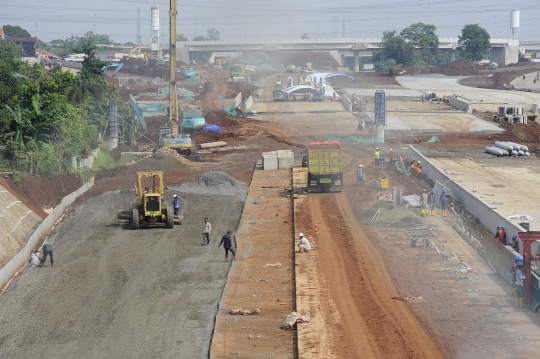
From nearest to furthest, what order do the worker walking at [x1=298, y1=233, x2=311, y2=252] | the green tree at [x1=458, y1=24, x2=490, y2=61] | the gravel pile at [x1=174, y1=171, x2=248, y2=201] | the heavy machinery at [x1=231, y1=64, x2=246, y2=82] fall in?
1. the worker walking at [x1=298, y1=233, x2=311, y2=252]
2. the gravel pile at [x1=174, y1=171, x2=248, y2=201]
3. the heavy machinery at [x1=231, y1=64, x2=246, y2=82]
4. the green tree at [x1=458, y1=24, x2=490, y2=61]

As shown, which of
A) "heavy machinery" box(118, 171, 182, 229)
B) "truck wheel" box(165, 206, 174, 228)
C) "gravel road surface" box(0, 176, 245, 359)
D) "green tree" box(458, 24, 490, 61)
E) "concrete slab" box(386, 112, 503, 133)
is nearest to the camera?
"gravel road surface" box(0, 176, 245, 359)

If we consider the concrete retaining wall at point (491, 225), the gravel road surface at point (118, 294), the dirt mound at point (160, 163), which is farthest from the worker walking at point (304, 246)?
the dirt mound at point (160, 163)

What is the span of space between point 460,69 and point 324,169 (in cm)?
11051

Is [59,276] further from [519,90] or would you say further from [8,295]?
[519,90]

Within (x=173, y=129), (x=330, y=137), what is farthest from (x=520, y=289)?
(x=173, y=129)

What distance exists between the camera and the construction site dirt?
22.1 m

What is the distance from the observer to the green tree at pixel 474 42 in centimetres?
17788

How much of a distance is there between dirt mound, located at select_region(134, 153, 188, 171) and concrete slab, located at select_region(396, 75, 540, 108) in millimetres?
47699

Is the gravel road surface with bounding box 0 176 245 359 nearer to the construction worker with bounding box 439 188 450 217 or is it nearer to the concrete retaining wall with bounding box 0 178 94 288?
the concrete retaining wall with bounding box 0 178 94 288

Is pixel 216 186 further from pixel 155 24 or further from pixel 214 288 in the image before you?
pixel 155 24

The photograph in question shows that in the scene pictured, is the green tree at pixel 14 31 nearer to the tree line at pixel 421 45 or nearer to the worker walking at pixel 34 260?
the tree line at pixel 421 45

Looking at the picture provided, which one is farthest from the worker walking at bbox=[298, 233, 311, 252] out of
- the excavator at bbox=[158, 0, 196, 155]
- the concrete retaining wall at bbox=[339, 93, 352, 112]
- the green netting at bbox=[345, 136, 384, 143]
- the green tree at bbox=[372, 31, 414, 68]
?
the green tree at bbox=[372, 31, 414, 68]

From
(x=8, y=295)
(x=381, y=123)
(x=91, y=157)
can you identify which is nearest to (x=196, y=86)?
(x=381, y=123)

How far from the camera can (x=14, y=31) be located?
170250 mm
